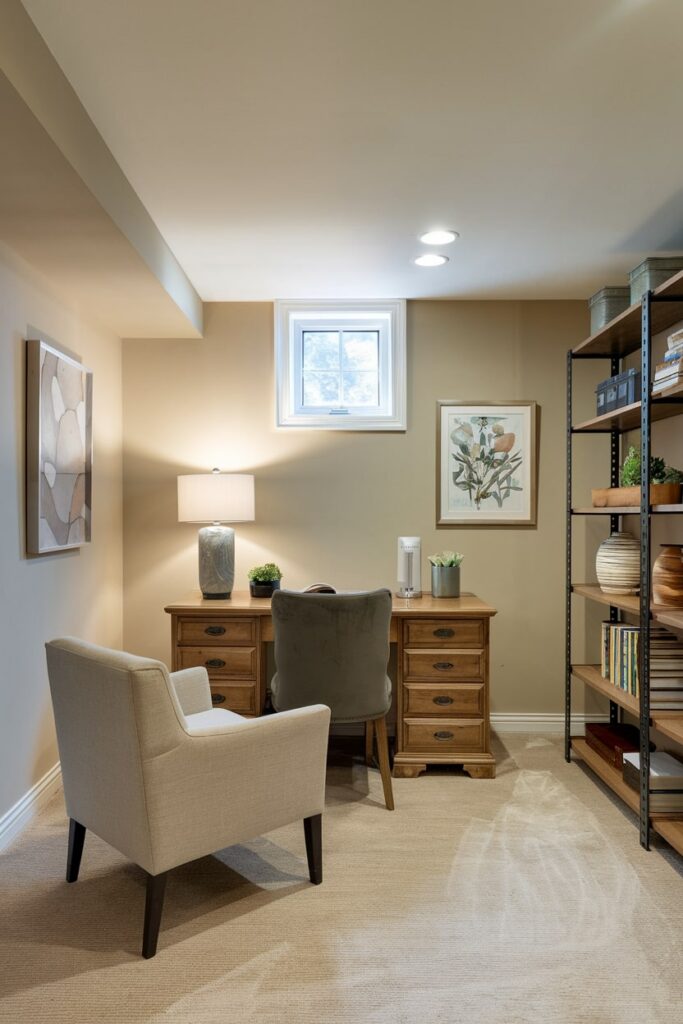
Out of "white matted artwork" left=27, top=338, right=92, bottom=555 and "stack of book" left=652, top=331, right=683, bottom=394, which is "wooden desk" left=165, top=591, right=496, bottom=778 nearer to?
"white matted artwork" left=27, top=338, right=92, bottom=555

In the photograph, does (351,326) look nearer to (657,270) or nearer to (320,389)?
(320,389)

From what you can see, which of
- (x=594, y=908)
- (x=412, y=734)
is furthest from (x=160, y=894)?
(x=412, y=734)

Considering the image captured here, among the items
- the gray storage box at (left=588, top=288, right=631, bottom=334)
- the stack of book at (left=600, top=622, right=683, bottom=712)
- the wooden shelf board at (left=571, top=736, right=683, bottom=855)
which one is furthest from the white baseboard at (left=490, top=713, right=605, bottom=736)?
the gray storage box at (left=588, top=288, right=631, bottom=334)

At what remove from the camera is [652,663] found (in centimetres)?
277

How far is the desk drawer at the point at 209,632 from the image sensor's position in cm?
329

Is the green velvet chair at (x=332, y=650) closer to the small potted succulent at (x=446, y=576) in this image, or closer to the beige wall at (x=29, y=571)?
the small potted succulent at (x=446, y=576)

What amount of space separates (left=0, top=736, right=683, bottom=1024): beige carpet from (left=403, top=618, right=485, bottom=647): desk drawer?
2.34ft

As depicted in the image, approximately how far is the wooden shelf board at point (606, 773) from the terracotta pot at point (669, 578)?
0.78 metres

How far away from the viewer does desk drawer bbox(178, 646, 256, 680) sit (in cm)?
328

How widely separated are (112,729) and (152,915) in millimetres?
511

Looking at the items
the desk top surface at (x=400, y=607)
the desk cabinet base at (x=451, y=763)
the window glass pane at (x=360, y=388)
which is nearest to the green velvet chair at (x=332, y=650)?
the desk top surface at (x=400, y=607)

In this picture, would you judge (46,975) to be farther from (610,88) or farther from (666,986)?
(610,88)

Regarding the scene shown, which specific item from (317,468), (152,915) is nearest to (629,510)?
(317,468)

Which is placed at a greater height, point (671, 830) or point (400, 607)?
point (400, 607)
